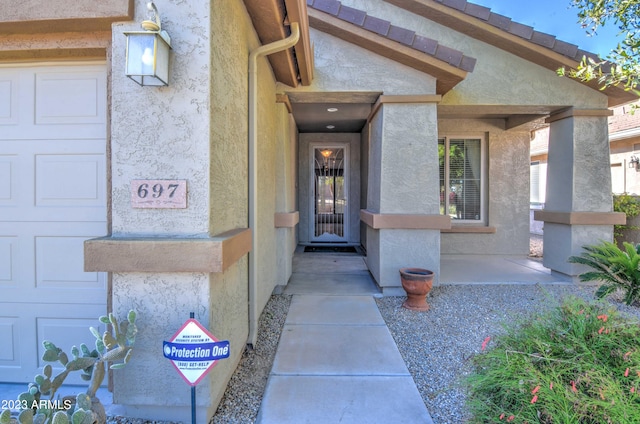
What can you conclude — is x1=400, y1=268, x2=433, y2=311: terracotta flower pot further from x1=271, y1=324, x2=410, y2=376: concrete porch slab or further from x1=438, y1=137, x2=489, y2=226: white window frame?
x1=438, y1=137, x2=489, y2=226: white window frame

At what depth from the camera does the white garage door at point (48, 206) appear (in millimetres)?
2709

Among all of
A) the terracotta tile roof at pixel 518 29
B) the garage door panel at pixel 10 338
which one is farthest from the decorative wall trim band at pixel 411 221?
the garage door panel at pixel 10 338

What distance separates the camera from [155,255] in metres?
2.19

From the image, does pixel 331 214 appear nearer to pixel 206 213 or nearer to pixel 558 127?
pixel 558 127

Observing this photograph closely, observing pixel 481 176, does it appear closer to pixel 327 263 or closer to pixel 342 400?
pixel 327 263

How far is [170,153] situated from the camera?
7.54ft

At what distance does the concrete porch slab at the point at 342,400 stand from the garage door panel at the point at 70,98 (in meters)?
2.71

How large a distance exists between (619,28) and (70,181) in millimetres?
5991

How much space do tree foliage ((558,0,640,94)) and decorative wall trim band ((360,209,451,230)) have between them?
238 centimetres

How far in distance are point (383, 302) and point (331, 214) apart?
4799mm

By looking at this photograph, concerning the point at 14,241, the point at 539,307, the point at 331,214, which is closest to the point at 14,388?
the point at 14,241

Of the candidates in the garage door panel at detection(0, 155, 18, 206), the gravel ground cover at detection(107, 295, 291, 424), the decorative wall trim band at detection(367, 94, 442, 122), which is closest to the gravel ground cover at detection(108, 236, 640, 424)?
the gravel ground cover at detection(107, 295, 291, 424)

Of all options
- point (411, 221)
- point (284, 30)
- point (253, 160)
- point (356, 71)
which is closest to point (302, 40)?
point (284, 30)

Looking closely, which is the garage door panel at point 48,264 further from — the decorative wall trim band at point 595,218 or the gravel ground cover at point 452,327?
the decorative wall trim band at point 595,218
